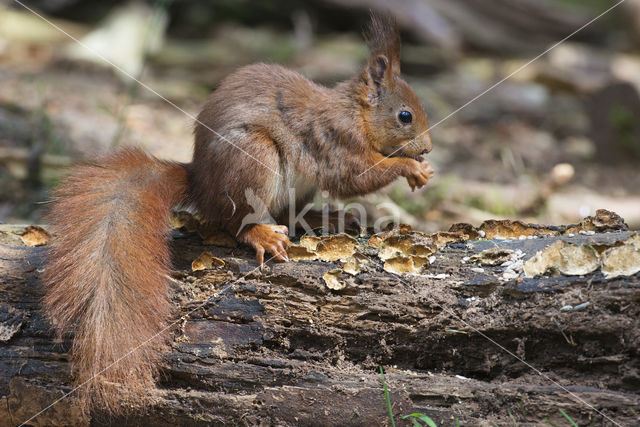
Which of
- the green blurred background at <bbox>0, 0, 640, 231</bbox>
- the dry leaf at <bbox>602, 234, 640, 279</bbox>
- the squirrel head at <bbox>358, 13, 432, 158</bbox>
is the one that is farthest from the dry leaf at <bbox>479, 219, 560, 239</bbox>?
the green blurred background at <bbox>0, 0, 640, 231</bbox>

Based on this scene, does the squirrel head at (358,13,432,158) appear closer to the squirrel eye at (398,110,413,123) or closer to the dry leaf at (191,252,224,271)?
the squirrel eye at (398,110,413,123)

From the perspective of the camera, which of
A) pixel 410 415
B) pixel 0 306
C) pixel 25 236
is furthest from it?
pixel 25 236

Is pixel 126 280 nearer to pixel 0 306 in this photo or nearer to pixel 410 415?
pixel 0 306

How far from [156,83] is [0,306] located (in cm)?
502

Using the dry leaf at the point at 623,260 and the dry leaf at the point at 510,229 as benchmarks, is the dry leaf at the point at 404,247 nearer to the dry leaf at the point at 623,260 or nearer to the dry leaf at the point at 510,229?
the dry leaf at the point at 510,229

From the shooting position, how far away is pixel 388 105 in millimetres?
2932

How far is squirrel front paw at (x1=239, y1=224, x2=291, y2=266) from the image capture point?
7.23 ft

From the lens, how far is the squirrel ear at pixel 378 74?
293cm

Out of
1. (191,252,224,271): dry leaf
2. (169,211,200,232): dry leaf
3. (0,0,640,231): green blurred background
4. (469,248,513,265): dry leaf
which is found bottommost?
(191,252,224,271): dry leaf

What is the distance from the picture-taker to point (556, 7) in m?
8.91

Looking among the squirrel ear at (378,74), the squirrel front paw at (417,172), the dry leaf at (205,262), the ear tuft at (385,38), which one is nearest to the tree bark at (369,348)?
the dry leaf at (205,262)

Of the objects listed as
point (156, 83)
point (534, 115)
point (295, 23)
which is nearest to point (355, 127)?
point (156, 83)

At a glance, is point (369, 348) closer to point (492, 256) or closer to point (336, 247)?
point (336, 247)

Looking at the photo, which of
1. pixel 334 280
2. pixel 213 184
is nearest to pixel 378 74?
pixel 213 184
